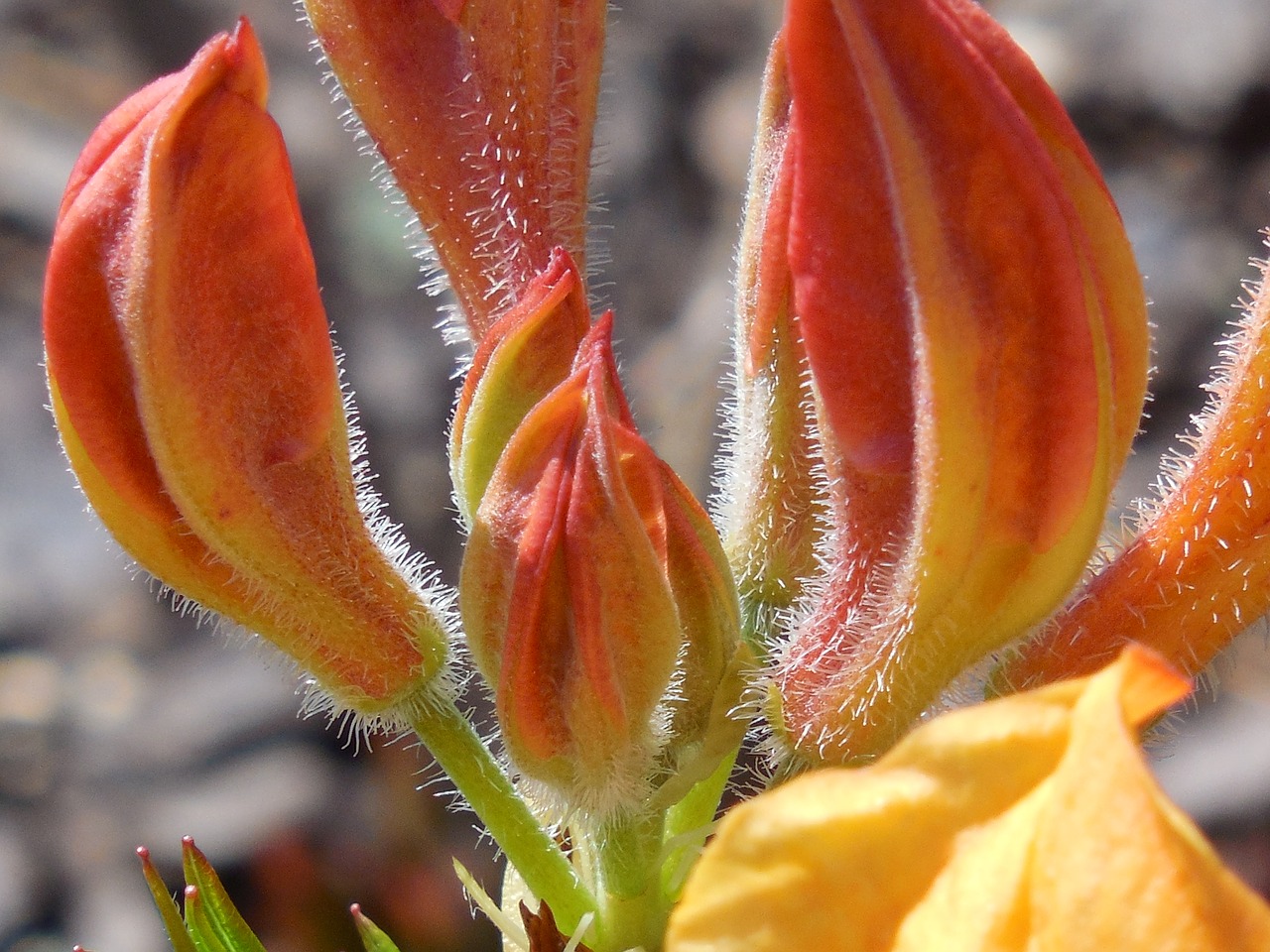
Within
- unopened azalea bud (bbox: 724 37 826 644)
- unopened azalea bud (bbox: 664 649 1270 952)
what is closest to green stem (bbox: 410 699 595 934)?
unopened azalea bud (bbox: 724 37 826 644)

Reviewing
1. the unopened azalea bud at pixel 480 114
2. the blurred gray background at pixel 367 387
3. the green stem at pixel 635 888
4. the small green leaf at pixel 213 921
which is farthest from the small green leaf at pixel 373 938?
the blurred gray background at pixel 367 387

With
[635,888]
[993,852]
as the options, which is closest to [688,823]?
[635,888]

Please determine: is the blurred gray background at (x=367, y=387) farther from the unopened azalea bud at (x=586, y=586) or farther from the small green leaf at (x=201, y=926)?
the unopened azalea bud at (x=586, y=586)

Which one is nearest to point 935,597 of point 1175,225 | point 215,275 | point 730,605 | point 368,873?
point 730,605

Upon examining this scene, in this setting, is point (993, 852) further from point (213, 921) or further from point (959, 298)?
point (213, 921)

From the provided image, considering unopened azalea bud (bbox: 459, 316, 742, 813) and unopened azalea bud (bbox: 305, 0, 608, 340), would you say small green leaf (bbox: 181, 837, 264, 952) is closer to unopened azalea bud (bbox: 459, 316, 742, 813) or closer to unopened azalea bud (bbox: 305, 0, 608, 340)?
unopened azalea bud (bbox: 459, 316, 742, 813)

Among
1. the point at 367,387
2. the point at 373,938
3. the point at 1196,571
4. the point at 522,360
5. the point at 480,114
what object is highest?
the point at 480,114
